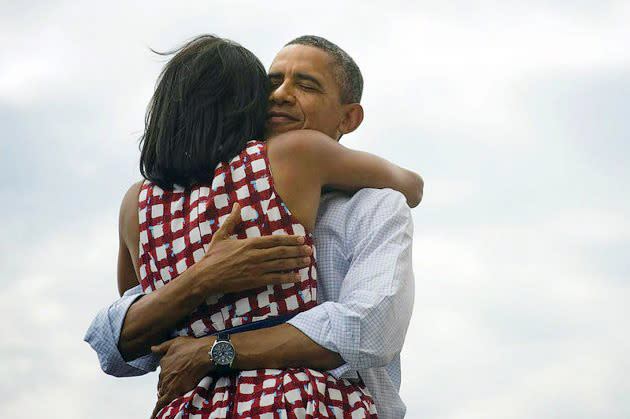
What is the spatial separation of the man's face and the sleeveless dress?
525mm

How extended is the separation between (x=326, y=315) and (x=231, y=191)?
564mm

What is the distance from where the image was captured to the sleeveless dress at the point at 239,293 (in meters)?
3.15

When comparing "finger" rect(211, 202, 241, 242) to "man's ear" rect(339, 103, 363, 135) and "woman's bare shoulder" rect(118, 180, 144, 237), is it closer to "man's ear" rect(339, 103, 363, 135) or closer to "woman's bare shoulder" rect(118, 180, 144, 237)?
"woman's bare shoulder" rect(118, 180, 144, 237)

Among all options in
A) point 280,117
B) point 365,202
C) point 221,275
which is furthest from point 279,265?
point 280,117

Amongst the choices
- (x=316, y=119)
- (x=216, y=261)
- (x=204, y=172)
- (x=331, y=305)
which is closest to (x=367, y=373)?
(x=331, y=305)

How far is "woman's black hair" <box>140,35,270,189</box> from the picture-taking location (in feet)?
11.6

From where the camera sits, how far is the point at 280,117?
13.4ft

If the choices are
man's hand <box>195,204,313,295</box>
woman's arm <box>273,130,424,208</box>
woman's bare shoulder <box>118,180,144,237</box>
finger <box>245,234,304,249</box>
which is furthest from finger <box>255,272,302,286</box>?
woman's bare shoulder <box>118,180,144,237</box>

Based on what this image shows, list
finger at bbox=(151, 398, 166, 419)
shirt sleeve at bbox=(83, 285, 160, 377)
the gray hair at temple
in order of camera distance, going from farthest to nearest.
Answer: the gray hair at temple
shirt sleeve at bbox=(83, 285, 160, 377)
finger at bbox=(151, 398, 166, 419)

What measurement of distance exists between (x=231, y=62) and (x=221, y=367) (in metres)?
1.26

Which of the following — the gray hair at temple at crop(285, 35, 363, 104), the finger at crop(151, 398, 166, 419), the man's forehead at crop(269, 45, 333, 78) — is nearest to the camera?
the finger at crop(151, 398, 166, 419)

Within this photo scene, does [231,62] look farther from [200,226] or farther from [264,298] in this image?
[264,298]

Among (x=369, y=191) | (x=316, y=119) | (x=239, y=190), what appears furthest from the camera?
(x=316, y=119)

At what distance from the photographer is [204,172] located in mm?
3480
